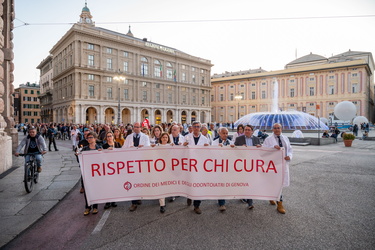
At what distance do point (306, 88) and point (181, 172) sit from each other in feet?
221

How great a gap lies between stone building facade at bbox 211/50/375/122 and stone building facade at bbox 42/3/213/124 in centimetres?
840

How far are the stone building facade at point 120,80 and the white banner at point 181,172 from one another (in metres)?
42.2

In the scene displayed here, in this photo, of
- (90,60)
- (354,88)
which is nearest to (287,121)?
(354,88)

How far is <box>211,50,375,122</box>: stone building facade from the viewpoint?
55531 millimetres

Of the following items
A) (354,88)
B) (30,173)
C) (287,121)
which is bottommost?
(30,173)

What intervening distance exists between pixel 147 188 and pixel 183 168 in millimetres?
882

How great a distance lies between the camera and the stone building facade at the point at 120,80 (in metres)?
47.2

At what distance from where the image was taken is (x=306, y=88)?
62375mm

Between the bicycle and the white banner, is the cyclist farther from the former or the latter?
the white banner

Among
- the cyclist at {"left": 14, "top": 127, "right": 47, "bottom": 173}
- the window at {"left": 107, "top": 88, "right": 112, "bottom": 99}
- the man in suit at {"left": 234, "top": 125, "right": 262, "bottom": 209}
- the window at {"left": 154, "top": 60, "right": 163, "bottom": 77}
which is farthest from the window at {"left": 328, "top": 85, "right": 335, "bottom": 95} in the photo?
the cyclist at {"left": 14, "top": 127, "right": 47, "bottom": 173}

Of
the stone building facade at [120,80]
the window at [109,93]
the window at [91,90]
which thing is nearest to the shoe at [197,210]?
the stone building facade at [120,80]

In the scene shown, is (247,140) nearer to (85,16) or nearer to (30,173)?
(30,173)

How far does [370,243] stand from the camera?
3525 millimetres

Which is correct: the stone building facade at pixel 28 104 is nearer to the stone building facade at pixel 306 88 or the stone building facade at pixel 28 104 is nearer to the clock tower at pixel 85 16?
the clock tower at pixel 85 16
